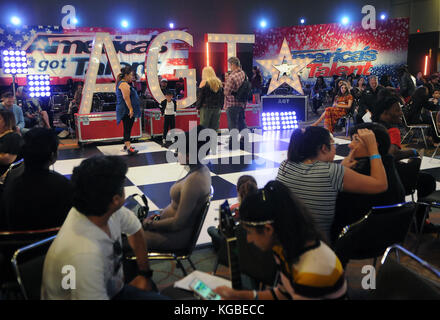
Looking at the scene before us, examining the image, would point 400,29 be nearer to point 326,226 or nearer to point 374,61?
point 374,61

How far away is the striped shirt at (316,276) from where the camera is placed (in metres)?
1.32

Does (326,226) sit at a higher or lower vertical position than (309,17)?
lower

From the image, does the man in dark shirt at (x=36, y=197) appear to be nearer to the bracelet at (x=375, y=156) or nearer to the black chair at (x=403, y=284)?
the black chair at (x=403, y=284)

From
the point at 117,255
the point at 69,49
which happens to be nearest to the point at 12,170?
the point at 117,255

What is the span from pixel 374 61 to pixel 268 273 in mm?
15633

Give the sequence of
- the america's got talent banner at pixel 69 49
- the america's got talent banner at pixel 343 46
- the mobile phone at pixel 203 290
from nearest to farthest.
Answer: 1. the mobile phone at pixel 203 290
2. the america's got talent banner at pixel 69 49
3. the america's got talent banner at pixel 343 46

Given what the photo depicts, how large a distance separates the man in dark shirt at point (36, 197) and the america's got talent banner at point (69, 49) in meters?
11.4

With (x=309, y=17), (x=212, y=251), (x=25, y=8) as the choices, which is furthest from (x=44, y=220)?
(x=309, y=17)

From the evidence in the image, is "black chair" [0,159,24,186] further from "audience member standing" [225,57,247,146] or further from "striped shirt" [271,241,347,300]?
"audience member standing" [225,57,247,146]

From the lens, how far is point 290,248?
137 centimetres

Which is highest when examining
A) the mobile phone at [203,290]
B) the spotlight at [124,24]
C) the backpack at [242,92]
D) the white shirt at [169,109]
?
the spotlight at [124,24]

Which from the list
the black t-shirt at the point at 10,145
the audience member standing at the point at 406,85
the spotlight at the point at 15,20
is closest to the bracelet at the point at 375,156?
the black t-shirt at the point at 10,145

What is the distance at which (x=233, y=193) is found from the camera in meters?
4.66

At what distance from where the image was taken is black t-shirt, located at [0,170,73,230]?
2064mm
